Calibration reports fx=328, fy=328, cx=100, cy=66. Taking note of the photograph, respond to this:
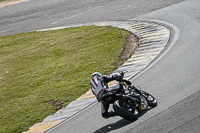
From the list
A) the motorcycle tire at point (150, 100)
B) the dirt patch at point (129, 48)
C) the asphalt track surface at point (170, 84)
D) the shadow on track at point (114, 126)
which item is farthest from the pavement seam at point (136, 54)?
the motorcycle tire at point (150, 100)

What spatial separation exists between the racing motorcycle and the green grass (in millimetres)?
2951

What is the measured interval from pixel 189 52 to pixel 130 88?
3.51 metres

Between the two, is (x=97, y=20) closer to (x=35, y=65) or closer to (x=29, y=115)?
(x=35, y=65)

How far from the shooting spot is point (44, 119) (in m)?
9.02

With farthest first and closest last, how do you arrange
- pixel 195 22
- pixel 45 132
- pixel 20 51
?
pixel 20 51, pixel 195 22, pixel 45 132

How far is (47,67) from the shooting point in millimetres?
13000

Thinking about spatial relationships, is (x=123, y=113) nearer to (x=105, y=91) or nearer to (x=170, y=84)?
(x=105, y=91)

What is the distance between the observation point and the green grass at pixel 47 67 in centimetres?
979

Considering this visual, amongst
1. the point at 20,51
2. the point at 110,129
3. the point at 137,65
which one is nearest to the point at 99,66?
the point at 137,65

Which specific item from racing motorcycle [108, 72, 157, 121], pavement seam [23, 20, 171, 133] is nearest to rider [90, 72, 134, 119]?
racing motorcycle [108, 72, 157, 121]

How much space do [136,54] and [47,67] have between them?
3713 millimetres

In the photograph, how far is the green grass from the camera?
979 centimetres

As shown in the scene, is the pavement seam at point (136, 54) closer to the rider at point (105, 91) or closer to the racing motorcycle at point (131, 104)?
the rider at point (105, 91)

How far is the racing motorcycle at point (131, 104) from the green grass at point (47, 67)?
9.68ft
